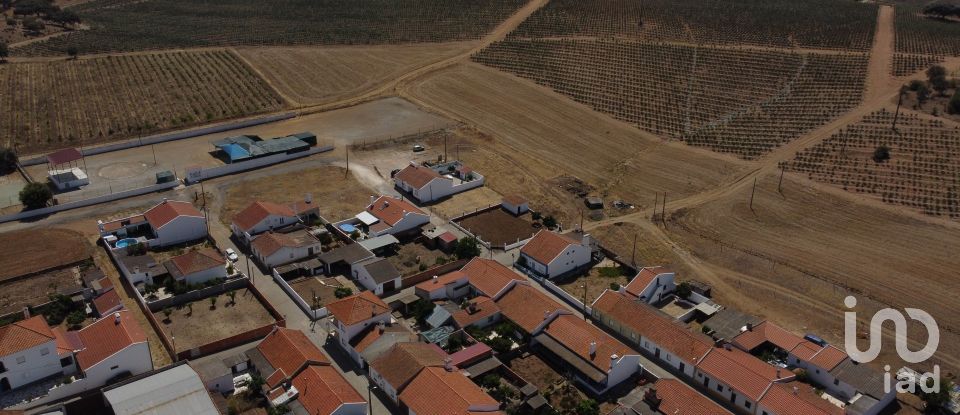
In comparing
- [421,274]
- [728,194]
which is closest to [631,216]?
[728,194]

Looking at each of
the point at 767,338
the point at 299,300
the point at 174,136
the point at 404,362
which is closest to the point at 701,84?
the point at 767,338

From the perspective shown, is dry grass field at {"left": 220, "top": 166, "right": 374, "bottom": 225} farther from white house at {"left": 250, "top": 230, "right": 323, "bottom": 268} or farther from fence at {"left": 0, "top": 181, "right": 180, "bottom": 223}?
white house at {"left": 250, "top": 230, "right": 323, "bottom": 268}

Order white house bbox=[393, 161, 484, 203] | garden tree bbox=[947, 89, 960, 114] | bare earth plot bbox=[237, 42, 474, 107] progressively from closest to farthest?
white house bbox=[393, 161, 484, 203] < garden tree bbox=[947, 89, 960, 114] < bare earth plot bbox=[237, 42, 474, 107]

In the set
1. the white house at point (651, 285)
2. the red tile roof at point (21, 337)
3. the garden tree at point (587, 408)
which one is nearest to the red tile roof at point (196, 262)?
the red tile roof at point (21, 337)

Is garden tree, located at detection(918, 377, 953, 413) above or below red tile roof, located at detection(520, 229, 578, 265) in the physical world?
below

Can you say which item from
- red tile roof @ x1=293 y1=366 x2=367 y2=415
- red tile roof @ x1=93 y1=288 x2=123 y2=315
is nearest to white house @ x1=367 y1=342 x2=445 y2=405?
red tile roof @ x1=293 y1=366 x2=367 y2=415

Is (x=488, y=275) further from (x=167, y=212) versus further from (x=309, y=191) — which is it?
(x=167, y=212)

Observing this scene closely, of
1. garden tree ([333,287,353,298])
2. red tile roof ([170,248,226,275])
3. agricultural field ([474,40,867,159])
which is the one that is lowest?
garden tree ([333,287,353,298])
